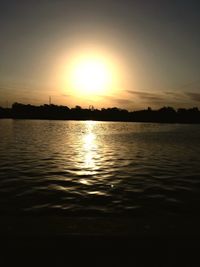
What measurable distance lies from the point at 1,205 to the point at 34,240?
206 inches

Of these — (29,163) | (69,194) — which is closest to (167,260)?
(69,194)

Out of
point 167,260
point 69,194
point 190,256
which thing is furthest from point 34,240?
point 69,194

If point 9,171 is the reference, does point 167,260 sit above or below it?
above

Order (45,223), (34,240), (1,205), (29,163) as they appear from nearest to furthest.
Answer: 1. (34,240)
2. (45,223)
3. (1,205)
4. (29,163)

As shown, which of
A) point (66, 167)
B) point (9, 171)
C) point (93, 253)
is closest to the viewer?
point (93, 253)

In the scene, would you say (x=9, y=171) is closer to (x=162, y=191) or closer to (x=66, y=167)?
(x=66, y=167)

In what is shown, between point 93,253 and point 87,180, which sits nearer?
point 93,253

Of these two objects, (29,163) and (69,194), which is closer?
(69,194)

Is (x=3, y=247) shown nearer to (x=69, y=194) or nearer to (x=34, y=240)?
(x=34, y=240)

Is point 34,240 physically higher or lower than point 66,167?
higher

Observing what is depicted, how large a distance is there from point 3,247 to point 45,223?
140 cm

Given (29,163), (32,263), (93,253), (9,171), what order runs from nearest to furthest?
(32,263), (93,253), (9,171), (29,163)

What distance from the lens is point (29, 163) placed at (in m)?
20.3

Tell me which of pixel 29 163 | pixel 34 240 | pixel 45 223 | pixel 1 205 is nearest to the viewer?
pixel 34 240
